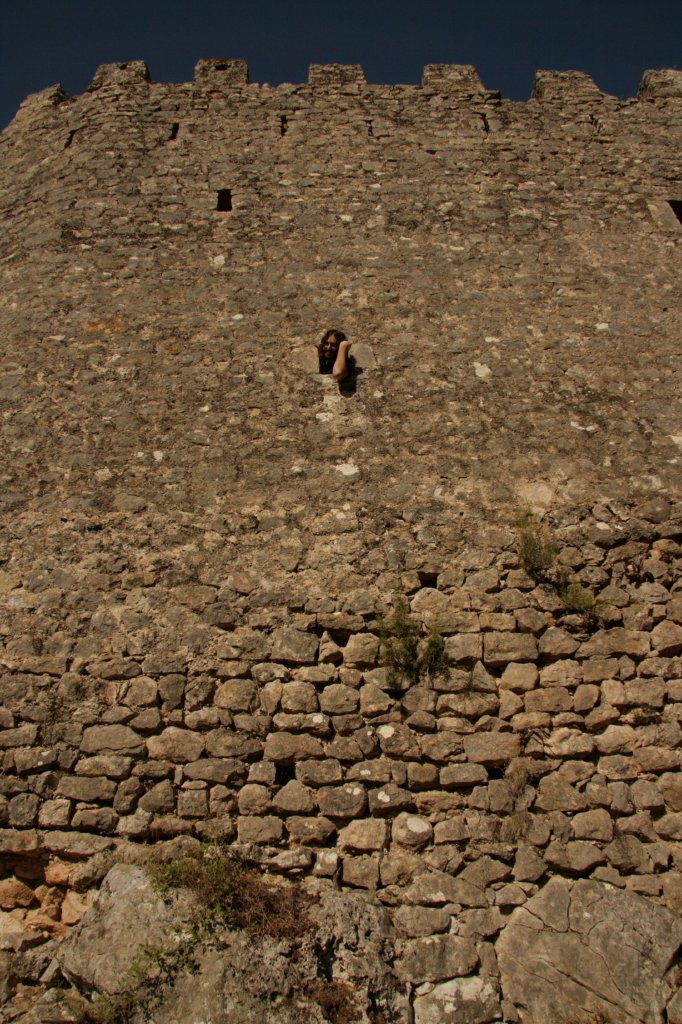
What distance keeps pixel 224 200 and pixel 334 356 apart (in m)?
2.22

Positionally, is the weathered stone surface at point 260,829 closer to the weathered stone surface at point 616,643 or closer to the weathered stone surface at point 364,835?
the weathered stone surface at point 364,835

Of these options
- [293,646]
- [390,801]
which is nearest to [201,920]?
[390,801]

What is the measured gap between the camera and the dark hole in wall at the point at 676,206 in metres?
6.84

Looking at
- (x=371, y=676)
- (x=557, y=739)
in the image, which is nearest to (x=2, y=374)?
(x=371, y=676)

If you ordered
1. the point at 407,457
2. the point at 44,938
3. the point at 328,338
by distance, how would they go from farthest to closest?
the point at 328,338 → the point at 407,457 → the point at 44,938

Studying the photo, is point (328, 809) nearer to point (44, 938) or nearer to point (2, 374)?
point (44, 938)

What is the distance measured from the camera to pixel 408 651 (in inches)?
175

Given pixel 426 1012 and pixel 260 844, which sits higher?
pixel 260 844

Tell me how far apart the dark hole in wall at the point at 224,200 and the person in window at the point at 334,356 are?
1.91 metres

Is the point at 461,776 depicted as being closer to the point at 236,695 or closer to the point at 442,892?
the point at 442,892

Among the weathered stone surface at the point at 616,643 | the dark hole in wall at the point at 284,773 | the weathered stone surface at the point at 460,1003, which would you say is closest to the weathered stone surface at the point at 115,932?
the dark hole in wall at the point at 284,773

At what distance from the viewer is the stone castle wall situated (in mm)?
4031

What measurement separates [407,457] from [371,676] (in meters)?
1.67

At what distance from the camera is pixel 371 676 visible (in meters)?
4.42
